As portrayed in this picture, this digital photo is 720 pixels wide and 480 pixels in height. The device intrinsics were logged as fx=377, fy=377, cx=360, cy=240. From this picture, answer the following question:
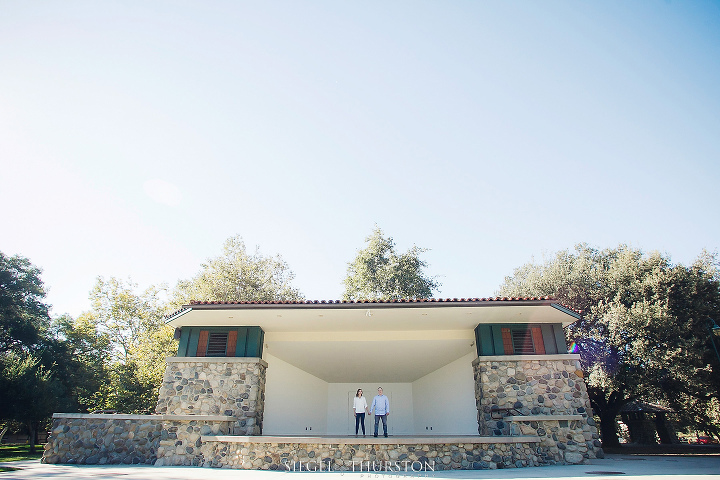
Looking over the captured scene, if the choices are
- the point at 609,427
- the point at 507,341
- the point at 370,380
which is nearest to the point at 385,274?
the point at 370,380

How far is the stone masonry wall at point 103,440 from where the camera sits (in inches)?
398

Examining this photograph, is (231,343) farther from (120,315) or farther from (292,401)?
(120,315)

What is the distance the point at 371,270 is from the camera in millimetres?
29328

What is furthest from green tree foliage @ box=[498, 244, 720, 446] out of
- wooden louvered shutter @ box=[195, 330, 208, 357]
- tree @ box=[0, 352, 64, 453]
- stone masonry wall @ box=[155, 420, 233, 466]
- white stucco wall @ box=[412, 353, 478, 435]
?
tree @ box=[0, 352, 64, 453]

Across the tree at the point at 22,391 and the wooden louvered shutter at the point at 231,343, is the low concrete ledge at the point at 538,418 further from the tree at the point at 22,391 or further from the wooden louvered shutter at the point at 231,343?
the tree at the point at 22,391

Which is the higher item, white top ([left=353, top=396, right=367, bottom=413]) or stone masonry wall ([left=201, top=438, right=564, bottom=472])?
white top ([left=353, top=396, right=367, bottom=413])

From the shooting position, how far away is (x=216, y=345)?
1192 centimetres

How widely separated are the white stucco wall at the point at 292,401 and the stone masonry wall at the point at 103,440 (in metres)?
3.35

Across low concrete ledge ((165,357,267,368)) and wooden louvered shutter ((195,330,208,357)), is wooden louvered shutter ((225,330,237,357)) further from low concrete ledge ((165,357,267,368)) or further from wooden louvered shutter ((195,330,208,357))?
wooden louvered shutter ((195,330,208,357))

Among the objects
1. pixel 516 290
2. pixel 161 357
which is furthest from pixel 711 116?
pixel 161 357

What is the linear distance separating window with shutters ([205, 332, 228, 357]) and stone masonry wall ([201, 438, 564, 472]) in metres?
3.43

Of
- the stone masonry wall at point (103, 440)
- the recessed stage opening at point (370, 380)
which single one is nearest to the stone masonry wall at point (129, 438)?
the stone masonry wall at point (103, 440)

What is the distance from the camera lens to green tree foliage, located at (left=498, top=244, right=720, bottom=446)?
1543 cm

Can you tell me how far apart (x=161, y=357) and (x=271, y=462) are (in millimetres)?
18638
